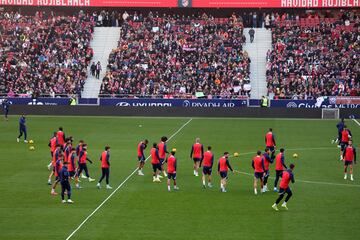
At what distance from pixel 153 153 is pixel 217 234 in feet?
31.8

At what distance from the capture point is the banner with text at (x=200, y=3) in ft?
251

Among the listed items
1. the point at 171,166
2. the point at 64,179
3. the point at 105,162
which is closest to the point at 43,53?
the point at 105,162

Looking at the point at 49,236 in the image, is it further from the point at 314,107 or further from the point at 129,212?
the point at 314,107

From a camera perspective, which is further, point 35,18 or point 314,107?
point 35,18

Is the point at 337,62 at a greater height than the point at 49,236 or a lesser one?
greater

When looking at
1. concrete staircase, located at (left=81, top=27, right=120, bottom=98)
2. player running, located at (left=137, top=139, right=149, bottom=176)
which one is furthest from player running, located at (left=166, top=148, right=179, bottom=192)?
concrete staircase, located at (left=81, top=27, right=120, bottom=98)

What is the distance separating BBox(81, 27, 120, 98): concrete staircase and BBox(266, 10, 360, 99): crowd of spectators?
1585cm

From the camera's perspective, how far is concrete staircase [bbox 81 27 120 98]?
71312 mm

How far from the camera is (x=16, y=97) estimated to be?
6825cm

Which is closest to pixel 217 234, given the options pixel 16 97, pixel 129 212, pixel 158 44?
pixel 129 212

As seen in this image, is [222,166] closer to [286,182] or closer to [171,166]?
[171,166]

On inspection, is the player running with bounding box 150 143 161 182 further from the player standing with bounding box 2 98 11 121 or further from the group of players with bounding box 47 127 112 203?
the player standing with bounding box 2 98 11 121

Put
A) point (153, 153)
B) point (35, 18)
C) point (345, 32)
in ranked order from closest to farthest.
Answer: point (153, 153), point (345, 32), point (35, 18)

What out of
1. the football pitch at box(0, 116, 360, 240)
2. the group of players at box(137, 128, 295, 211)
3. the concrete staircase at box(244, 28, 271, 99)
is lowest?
the football pitch at box(0, 116, 360, 240)
